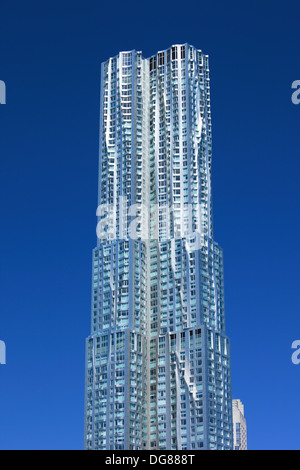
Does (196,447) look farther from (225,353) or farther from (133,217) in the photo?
(133,217)

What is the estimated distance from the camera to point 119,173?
195750mm

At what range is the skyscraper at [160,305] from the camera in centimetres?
16550

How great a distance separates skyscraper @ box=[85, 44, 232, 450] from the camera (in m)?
166

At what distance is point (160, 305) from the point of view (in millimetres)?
182875

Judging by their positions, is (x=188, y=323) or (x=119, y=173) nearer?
(x=188, y=323)

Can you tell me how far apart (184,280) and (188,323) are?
10086 mm

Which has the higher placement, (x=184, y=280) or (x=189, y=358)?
(x=184, y=280)
